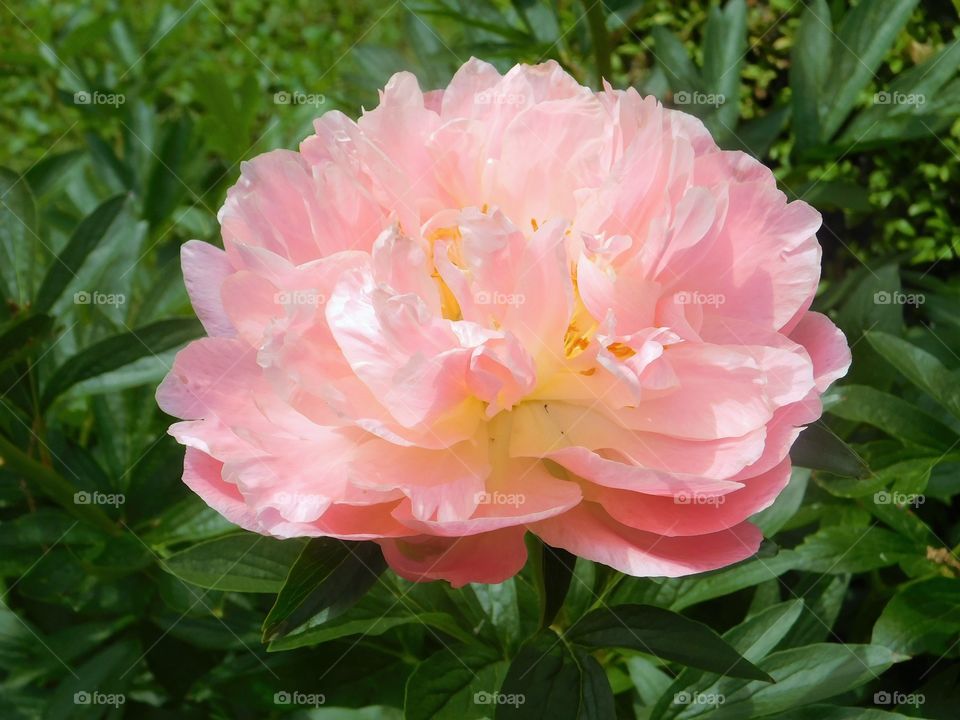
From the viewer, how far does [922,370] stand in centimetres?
122

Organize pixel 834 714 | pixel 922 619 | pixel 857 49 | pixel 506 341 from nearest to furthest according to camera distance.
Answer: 1. pixel 506 341
2. pixel 834 714
3. pixel 922 619
4. pixel 857 49

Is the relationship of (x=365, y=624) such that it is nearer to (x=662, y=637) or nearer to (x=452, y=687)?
(x=452, y=687)

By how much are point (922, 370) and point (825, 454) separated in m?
0.40

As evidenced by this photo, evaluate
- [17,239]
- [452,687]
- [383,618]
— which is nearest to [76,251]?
[17,239]

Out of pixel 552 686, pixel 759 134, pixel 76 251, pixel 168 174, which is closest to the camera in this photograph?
pixel 552 686

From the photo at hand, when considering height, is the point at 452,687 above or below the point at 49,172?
below

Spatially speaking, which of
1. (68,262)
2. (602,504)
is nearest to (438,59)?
(68,262)

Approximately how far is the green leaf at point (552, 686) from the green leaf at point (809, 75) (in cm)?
97

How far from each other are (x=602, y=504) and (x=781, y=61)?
1.46 m

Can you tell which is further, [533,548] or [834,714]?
[834,714]

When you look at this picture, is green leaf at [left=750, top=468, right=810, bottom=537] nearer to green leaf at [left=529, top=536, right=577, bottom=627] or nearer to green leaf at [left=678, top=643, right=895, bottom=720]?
green leaf at [left=678, top=643, right=895, bottom=720]

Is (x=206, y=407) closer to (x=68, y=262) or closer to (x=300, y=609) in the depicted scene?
(x=300, y=609)

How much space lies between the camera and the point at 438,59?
5.39 ft

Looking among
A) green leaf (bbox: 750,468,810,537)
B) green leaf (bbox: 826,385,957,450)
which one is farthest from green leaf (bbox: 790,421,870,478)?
green leaf (bbox: 826,385,957,450)
